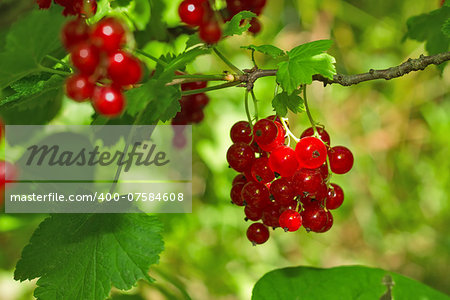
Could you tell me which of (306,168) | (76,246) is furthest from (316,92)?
(76,246)

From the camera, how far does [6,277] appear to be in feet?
4.43

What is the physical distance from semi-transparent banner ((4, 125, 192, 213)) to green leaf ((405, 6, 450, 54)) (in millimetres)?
512

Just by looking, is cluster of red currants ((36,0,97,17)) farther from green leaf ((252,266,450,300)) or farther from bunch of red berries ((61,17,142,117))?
green leaf ((252,266,450,300))

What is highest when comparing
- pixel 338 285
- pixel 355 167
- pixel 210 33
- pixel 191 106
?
pixel 355 167

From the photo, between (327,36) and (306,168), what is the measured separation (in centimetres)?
150

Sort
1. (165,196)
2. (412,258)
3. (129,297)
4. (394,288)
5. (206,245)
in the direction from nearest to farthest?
(394,288)
(129,297)
(165,196)
(206,245)
(412,258)

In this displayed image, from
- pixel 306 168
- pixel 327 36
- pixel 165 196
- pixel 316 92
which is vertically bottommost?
pixel 306 168

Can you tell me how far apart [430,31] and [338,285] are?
513 millimetres

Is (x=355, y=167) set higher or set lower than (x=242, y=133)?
higher

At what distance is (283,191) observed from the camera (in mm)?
628

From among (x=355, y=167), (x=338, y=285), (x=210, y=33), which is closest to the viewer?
(x=210, y=33)

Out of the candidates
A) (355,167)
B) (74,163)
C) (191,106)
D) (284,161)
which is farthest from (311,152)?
(355,167)

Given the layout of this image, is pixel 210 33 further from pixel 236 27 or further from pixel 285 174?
pixel 285 174

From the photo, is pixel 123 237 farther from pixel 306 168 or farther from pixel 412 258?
pixel 412 258
